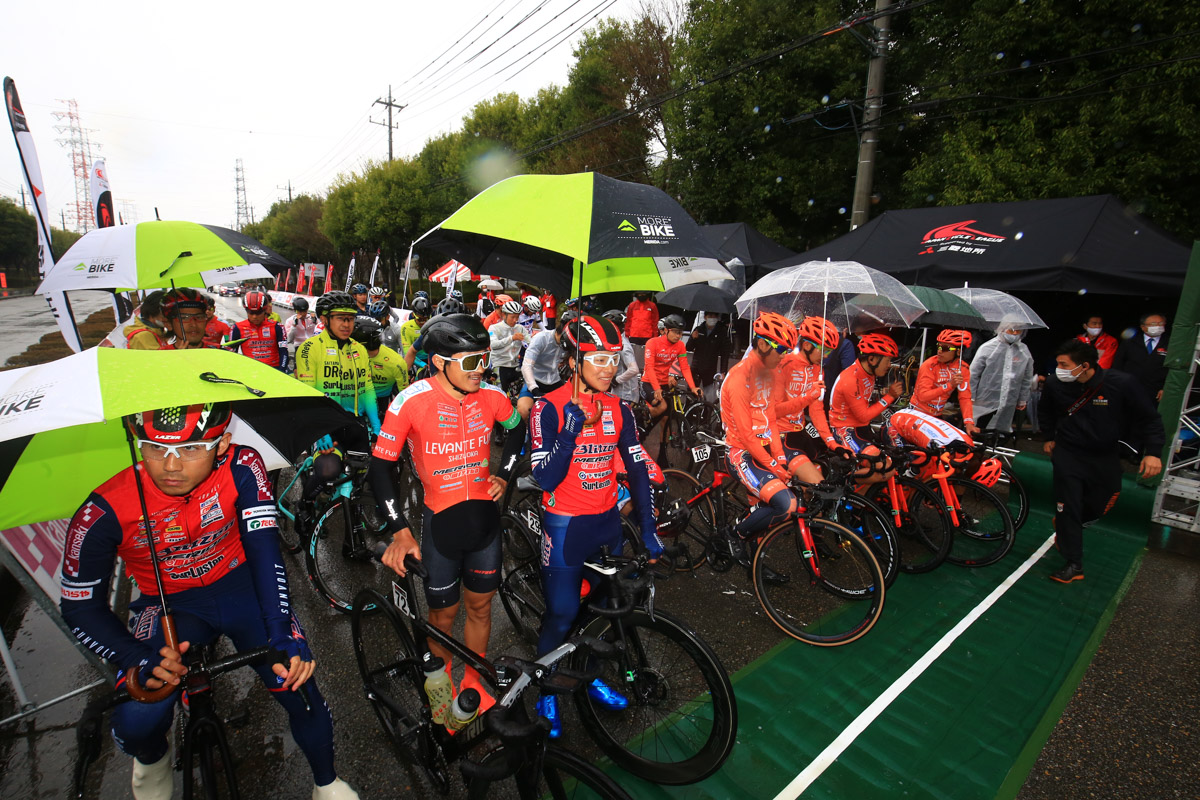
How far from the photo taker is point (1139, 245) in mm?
8664

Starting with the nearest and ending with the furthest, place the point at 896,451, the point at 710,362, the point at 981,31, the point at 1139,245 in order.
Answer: the point at 896,451, the point at 1139,245, the point at 710,362, the point at 981,31

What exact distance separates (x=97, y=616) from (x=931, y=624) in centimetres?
512

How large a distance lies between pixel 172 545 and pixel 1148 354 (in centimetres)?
1142

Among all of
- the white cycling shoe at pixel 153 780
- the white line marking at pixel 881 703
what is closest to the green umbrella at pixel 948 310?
the white line marking at pixel 881 703

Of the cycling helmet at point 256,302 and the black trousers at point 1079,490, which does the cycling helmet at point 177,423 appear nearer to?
the cycling helmet at point 256,302

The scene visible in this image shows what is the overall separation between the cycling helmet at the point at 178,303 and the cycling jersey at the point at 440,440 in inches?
135

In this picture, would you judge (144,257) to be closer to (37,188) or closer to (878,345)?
(37,188)

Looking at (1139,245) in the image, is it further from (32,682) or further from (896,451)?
(32,682)

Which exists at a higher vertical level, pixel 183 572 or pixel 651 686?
pixel 183 572

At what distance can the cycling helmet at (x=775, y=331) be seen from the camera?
14.6ft

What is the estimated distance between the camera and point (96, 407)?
1573 millimetres

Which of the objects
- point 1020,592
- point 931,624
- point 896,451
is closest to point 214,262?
point 896,451

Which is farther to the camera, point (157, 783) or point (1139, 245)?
point (1139, 245)

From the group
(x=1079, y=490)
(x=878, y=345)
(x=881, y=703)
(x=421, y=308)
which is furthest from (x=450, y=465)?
(x=421, y=308)
